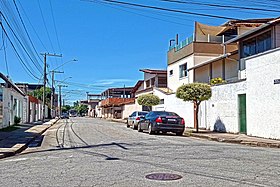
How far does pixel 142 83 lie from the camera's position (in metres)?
54.8

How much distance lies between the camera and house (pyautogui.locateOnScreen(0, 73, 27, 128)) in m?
25.5

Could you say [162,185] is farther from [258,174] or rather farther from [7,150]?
[7,150]

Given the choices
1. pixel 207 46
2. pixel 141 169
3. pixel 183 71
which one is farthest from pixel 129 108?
pixel 141 169

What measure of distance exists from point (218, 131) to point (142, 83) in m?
33.0

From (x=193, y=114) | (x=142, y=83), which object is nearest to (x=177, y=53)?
(x=193, y=114)

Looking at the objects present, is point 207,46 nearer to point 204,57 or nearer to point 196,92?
point 204,57

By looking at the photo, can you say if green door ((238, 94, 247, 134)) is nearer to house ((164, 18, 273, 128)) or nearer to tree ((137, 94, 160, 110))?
house ((164, 18, 273, 128))

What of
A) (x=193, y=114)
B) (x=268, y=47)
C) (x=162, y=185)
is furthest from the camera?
(x=193, y=114)

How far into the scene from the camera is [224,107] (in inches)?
856

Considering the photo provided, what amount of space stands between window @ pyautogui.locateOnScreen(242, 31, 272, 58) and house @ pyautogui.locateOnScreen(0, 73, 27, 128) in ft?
54.3

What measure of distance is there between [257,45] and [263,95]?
6.38 m

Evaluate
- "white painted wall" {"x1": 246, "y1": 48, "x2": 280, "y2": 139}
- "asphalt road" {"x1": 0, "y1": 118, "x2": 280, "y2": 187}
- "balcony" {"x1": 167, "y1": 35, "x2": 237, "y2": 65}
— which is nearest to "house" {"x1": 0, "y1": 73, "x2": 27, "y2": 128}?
"asphalt road" {"x1": 0, "y1": 118, "x2": 280, "y2": 187}

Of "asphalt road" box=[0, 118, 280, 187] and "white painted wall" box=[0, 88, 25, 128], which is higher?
"white painted wall" box=[0, 88, 25, 128]

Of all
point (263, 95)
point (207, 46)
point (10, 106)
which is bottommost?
point (10, 106)
